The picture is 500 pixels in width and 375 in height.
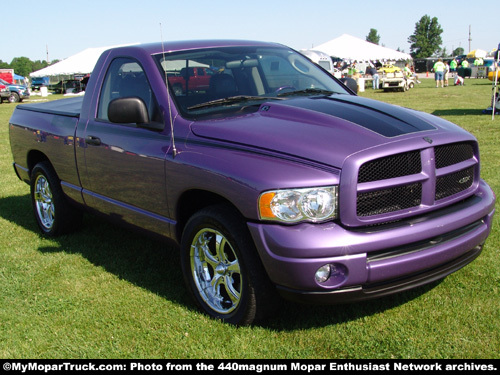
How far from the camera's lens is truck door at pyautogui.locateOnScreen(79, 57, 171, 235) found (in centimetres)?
379

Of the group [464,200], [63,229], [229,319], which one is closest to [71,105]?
[63,229]

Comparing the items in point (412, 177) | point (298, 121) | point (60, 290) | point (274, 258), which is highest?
point (298, 121)

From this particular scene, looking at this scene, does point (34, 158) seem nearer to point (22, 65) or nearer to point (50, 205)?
point (50, 205)

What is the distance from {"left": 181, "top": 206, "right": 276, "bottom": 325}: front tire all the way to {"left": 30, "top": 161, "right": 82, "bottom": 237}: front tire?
88.3 inches

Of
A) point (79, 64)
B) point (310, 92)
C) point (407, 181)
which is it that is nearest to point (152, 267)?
point (310, 92)

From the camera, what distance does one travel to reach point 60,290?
13.8ft

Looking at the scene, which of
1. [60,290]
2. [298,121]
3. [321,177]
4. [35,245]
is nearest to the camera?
[321,177]

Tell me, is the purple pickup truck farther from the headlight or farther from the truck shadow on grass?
the truck shadow on grass

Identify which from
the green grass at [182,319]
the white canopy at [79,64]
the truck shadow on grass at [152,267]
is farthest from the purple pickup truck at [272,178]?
the white canopy at [79,64]

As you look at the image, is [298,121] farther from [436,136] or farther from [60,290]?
[60,290]

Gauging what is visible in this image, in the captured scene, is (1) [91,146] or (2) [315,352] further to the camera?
(1) [91,146]

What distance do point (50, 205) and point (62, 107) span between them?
1.03 m

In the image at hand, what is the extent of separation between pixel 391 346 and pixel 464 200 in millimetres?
1085

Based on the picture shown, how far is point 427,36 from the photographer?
116 metres
